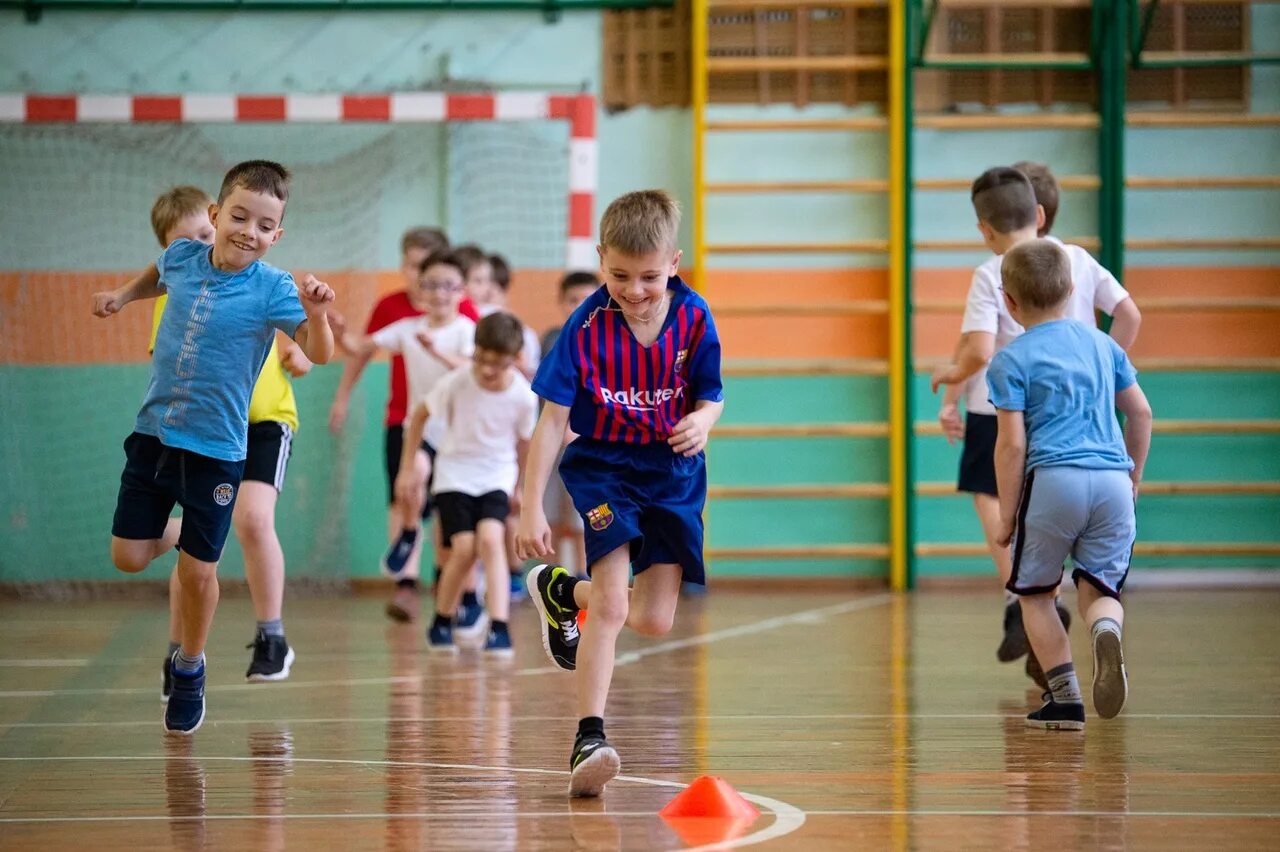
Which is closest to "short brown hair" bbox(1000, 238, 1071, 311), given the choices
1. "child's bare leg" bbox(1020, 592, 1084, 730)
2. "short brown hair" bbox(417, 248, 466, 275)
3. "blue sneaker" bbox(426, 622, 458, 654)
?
"child's bare leg" bbox(1020, 592, 1084, 730)

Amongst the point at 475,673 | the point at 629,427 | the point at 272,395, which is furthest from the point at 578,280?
the point at 629,427

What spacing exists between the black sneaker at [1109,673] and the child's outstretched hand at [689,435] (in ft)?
3.73

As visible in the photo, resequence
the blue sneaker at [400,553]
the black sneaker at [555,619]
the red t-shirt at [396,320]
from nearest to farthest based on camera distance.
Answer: the black sneaker at [555,619]
the blue sneaker at [400,553]
the red t-shirt at [396,320]

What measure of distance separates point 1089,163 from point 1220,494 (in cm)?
172

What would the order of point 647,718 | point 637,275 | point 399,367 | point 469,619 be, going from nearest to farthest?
point 637,275, point 647,718, point 469,619, point 399,367

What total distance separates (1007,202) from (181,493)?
85.9 inches

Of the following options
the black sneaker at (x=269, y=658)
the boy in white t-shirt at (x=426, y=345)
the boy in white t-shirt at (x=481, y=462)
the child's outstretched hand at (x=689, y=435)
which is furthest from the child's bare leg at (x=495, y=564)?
the child's outstretched hand at (x=689, y=435)

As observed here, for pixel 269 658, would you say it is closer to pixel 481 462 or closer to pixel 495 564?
pixel 495 564

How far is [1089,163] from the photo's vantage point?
7.78m

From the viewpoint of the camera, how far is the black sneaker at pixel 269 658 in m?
4.43

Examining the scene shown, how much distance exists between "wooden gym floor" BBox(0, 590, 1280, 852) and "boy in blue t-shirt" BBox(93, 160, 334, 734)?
1.45 ft

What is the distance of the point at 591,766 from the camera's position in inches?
110

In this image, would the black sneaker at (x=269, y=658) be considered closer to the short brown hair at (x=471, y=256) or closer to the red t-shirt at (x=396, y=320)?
the short brown hair at (x=471, y=256)

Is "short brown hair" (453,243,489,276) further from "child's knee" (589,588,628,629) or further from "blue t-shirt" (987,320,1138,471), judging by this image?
"child's knee" (589,588,628,629)
